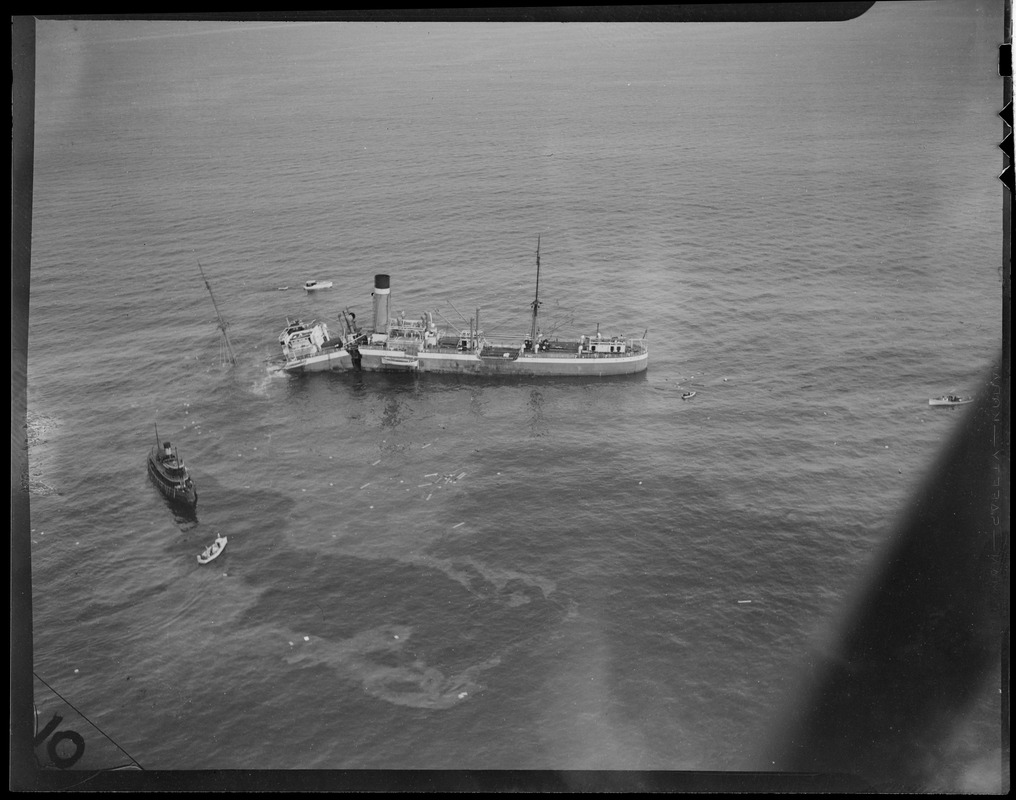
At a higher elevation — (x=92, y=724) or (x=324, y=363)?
(x=324, y=363)

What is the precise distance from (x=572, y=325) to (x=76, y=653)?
36000 mm

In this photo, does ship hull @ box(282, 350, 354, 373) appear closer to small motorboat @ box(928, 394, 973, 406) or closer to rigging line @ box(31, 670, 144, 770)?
rigging line @ box(31, 670, 144, 770)

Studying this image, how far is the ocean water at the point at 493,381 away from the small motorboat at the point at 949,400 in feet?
2.65

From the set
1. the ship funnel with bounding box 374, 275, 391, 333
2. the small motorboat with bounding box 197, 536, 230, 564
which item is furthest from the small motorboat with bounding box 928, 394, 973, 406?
the small motorboat with bounding box 197, 536, 230, 564

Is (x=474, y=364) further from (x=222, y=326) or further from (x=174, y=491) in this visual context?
(x=174, y=491)

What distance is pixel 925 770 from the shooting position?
30812 millimetres

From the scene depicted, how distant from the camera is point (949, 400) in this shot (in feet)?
160

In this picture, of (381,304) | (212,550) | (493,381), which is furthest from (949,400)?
(212,550)

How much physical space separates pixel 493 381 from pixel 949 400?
26.7 metres

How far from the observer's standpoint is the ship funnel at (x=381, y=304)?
6166 centimetres

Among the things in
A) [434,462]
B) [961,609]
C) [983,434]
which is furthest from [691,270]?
[961,609]

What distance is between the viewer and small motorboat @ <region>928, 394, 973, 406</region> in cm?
4781

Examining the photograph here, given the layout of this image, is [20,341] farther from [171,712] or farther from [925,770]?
[925,770]

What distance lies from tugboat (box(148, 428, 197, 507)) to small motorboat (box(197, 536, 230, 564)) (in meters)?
3.36
